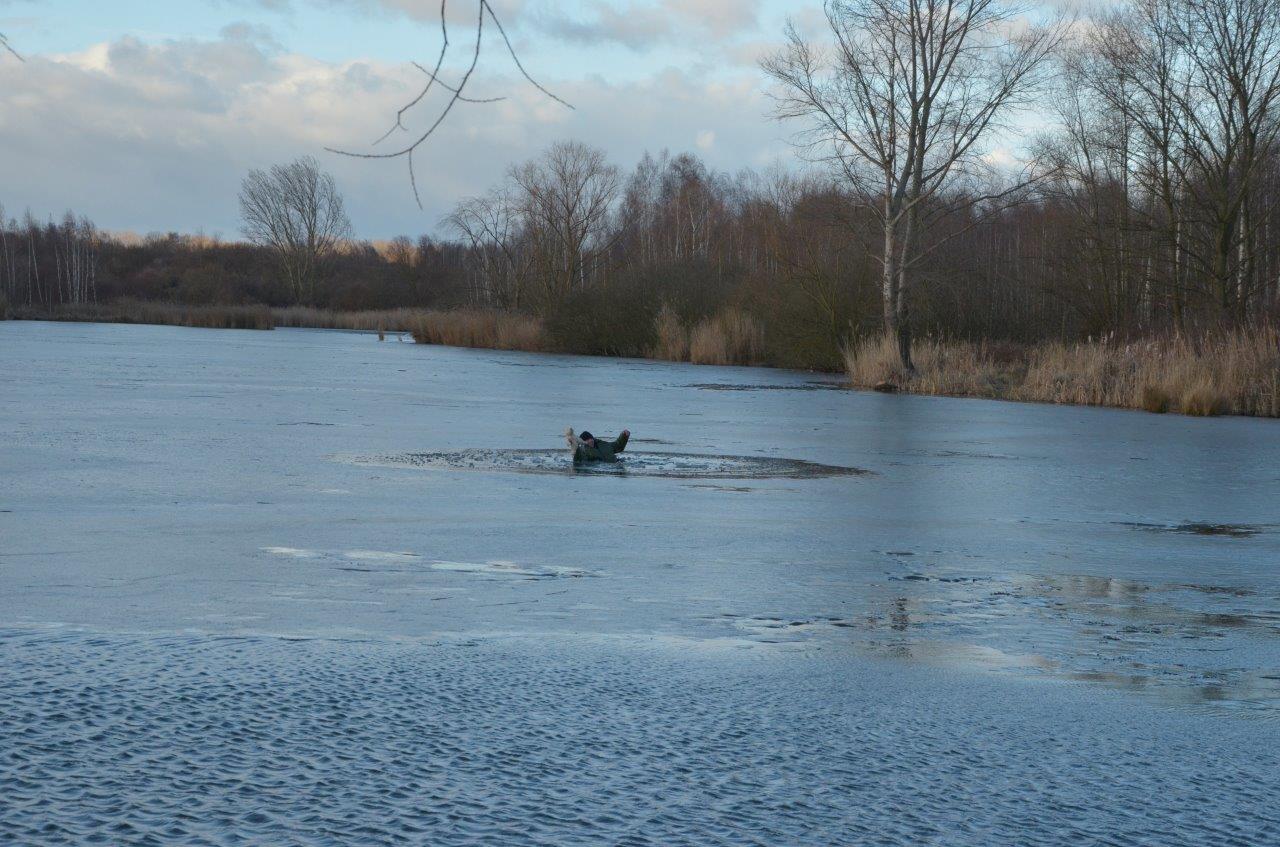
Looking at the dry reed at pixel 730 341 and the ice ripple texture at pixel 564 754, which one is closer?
the ice ripple texture at pixel 564 754

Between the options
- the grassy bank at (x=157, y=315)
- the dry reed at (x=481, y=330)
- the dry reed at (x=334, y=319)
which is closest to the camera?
the dry reed at (x=481, y=330)

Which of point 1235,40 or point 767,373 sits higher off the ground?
point 1235,40

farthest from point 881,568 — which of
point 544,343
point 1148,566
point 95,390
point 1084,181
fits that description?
point 544,343

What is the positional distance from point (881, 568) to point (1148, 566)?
60.7 inches

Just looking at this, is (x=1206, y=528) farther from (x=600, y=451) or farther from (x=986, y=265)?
(x=986, y=265)

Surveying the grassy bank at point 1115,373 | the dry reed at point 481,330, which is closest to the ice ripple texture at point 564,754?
the grassy bank at point 1115,373

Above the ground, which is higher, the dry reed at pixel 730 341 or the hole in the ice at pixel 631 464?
the dry reed at pixel 730 341

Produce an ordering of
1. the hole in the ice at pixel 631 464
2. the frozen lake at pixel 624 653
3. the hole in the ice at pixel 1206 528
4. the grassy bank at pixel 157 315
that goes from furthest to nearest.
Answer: the grassy bank at pixel 157 315 < the hole in the ice at pixel 631 464 < the hole in the ice at pixel 1206 528 < the frozen lake at pixel 624 653

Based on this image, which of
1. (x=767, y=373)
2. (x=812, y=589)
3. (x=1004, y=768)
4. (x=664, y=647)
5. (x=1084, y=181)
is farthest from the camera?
(x=1084, y=181)

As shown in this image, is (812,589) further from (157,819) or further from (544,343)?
(544,343)

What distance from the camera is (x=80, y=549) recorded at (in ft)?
22.2

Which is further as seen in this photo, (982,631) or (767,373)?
(767,373)

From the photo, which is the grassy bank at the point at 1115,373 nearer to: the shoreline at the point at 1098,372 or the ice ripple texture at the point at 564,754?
the shoreline at the point at 1098,372

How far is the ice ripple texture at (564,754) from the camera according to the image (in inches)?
125
